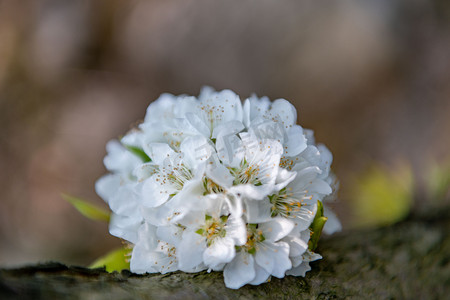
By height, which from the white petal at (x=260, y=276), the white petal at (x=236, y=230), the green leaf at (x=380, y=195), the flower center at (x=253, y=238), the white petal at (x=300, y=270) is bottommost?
the green leaf at (x=380, y=195)

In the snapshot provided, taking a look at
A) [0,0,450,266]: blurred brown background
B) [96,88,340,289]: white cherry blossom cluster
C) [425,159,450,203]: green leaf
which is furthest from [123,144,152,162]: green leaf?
[0,0,450,266]: blurred brown background

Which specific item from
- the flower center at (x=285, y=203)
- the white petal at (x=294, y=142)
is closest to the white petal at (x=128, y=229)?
the flower center at (x=285, y=203)

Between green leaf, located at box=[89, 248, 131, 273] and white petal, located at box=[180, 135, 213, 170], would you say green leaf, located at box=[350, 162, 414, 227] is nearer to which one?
green leaf, located at box=[89, 248, 131, 273]

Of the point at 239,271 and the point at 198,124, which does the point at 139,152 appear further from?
the point at 239,271

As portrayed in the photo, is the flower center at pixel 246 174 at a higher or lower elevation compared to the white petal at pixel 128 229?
higher

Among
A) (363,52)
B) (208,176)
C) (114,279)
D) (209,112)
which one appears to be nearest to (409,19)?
(363,52)

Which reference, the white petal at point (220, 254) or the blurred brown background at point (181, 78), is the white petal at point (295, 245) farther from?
the blurred brown background at point (181, 78)

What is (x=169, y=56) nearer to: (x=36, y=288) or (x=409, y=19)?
(x=409, y=19)
